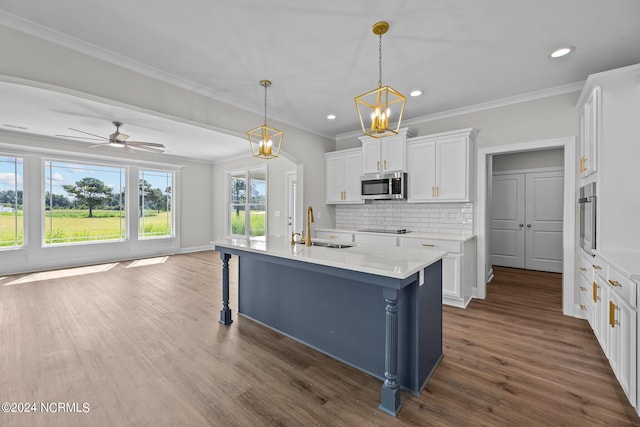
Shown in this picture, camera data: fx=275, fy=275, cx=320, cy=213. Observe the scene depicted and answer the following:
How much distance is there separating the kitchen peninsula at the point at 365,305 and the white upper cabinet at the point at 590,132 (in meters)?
1.95

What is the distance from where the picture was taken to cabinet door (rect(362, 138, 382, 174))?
4.58 metres

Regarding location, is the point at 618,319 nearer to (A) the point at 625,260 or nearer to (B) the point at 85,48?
(A) the point at 625,260

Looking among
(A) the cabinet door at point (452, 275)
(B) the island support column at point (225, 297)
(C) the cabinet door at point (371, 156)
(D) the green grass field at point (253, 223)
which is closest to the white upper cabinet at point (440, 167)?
(C) the cabinet door at point (371, 156)

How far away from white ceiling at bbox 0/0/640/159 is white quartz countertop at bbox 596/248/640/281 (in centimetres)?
186

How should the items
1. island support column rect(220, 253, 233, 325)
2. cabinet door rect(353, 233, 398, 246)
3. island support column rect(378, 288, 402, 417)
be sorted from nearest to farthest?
island support column rect(378, 288, 402, 417), island support column rect(220, 253, 233, 325), cabinet door rect(353, 233, 398, 246)

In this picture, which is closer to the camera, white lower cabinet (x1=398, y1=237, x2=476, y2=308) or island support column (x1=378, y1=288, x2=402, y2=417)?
island support column (x1=378, y1=288, x2=402, y2=417)

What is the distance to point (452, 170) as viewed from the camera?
12.9 feet

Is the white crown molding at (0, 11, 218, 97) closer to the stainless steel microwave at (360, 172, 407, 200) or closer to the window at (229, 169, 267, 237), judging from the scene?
the stainless steel microwave at (360, 172, 407, 200)

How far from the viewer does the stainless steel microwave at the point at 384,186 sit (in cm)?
428

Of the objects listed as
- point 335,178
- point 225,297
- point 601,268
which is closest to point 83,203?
point 225,297

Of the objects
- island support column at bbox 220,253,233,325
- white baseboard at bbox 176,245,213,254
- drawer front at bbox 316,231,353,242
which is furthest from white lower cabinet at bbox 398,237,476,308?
white baseboard at bbox 176,245,213,254

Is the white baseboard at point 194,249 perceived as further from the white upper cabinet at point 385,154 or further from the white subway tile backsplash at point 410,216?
the white upper cabinet at point 385,154

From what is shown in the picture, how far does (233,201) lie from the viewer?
832cm

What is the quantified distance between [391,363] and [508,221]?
18.9ft
